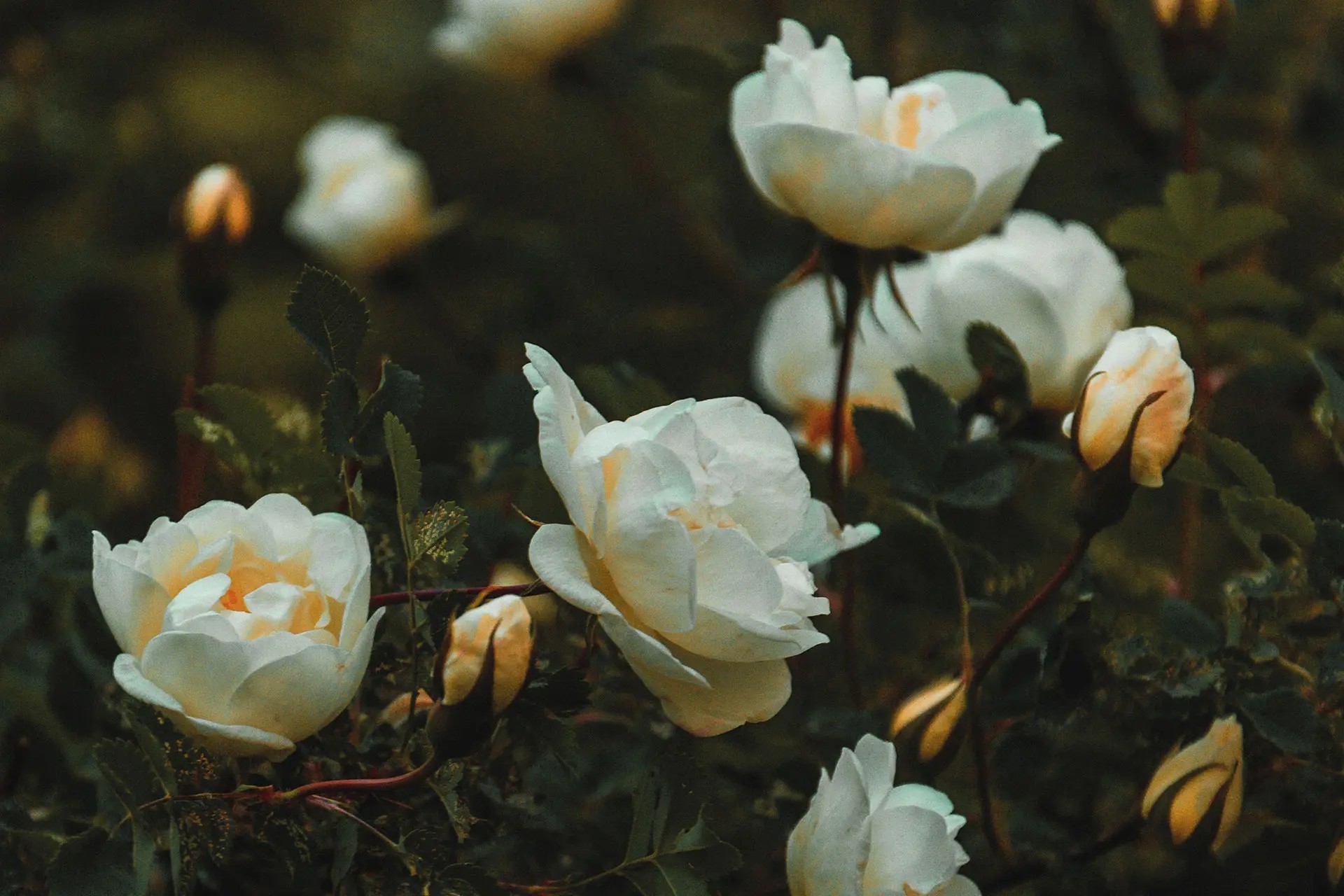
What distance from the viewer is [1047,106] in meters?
0.81

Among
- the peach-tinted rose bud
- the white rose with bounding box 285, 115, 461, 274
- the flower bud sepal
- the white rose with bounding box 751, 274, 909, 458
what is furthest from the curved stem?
the white rose with bounding box 285, 115, 461, 274

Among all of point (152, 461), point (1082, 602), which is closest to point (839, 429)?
point (1082, 602)

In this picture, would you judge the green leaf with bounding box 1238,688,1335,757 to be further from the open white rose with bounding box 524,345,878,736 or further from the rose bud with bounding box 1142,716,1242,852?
the open white rose with bounding box 524,345,878,736

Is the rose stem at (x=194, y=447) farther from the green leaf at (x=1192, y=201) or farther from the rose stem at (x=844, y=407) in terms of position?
the green leaf at (x=1192, y=201)

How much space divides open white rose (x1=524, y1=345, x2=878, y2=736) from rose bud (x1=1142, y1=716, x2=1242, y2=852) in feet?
0.40

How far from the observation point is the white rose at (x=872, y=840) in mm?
350

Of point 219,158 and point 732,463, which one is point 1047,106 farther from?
point 219,158

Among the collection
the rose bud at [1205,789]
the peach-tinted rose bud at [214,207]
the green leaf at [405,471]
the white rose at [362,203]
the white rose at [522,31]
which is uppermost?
the green leaf at [405,471]

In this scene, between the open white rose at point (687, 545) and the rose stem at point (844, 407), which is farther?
the rose stem at point (844, 407)

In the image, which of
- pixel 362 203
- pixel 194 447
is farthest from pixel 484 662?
pixel 362 203

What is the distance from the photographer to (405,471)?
35cm

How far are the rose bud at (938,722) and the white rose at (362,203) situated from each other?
0.60m

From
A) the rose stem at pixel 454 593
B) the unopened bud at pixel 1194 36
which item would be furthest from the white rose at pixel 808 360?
the rose stem at pixel 454 593

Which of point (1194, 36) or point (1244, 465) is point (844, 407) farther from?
point (1194, 36)
